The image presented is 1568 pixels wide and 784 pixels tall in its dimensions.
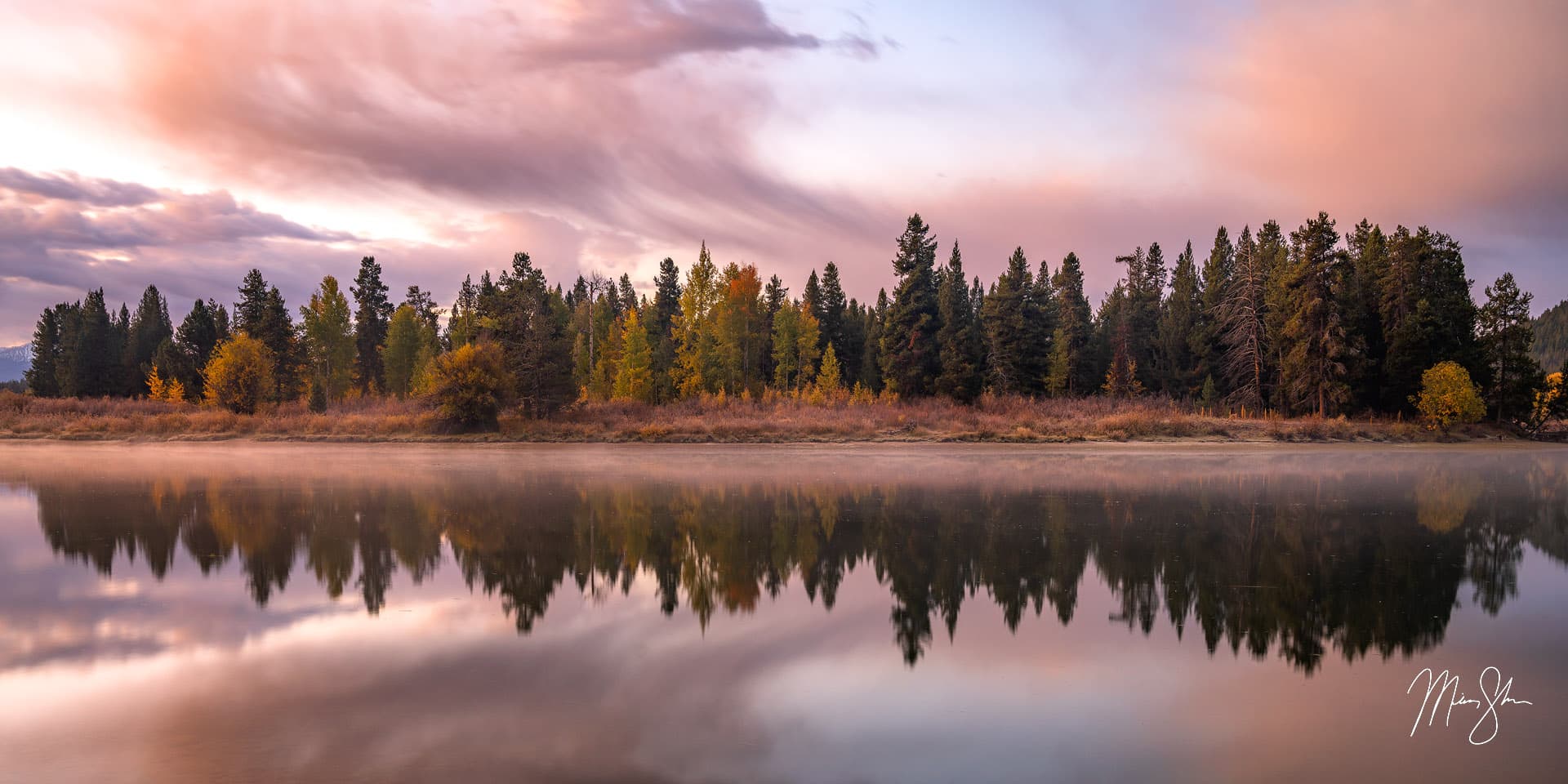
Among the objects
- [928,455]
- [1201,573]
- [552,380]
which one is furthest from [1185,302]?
[1201,573]

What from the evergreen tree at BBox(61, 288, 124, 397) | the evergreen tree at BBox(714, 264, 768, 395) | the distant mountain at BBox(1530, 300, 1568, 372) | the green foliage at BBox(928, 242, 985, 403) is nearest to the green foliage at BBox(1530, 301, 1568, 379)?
the distant mountain at BBox(1530, 300, 1568, 372)

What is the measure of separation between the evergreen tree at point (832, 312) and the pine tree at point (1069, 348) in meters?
21.6

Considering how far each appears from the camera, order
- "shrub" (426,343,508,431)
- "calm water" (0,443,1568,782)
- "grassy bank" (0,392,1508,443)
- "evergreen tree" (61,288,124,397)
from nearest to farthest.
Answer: "calm water" (0,443,1568,782)
"grassy bank" (0,392,1508,443)
"shrub" (426,343,508,431)
"evergreen tree" (61,288,124,397)

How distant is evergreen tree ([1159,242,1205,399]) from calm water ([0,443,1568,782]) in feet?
179

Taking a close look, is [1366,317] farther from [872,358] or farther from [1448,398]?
[872,358]

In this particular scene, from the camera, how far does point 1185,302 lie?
7200 centimetres

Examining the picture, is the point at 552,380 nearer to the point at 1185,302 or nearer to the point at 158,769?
the point at 158,769

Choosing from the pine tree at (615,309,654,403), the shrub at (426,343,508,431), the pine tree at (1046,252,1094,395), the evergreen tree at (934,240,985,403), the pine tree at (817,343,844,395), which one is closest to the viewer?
the shrub at (426,343,508,431)

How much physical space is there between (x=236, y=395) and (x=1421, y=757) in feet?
186

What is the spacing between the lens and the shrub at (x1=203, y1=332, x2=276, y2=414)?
4803cm

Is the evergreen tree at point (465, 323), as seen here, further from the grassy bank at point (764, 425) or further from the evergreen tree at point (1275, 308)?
the evergreen tree at point (1275, 308)

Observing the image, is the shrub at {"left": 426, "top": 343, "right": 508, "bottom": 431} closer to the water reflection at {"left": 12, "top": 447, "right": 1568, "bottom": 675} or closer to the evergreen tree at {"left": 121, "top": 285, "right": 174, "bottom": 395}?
the water reflection at {"left": 12, "top": 447, "right": 1568, "bottom": 675}

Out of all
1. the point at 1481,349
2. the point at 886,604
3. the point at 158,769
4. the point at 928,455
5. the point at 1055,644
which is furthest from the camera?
the point at 1481,349
